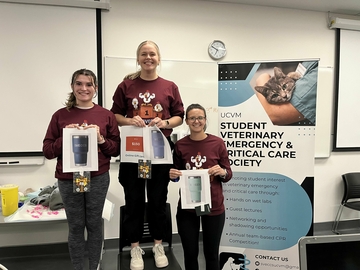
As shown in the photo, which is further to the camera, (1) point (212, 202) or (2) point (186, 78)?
(2) point (186, 78)

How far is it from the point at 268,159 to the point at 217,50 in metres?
1.63

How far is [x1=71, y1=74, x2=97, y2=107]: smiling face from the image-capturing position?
4.91 ft

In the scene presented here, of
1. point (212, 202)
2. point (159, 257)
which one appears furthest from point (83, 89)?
point (159, 257)

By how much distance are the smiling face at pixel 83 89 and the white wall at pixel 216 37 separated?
1.38 metres

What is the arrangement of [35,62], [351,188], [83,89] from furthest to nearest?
[351,188]
[35,62]
[83,89]

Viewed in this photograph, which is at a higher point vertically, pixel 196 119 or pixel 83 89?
pixel 83 89

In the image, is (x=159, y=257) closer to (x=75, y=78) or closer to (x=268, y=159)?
(x=268, y=159)

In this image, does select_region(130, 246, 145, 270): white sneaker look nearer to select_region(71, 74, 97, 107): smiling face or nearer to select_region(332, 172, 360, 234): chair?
select_region(71, 74, 97, 107): smiling face

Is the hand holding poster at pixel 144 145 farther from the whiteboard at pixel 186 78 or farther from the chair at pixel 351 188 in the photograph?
the chair at pixel 351 188

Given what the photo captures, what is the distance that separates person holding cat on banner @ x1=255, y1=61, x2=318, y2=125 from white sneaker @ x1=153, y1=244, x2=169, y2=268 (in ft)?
4.35

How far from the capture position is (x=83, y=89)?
4.92 ft

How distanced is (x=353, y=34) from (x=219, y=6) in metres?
1.90

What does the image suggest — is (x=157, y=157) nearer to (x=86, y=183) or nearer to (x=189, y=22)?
(x=86, y=183)

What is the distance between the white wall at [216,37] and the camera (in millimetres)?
2836
